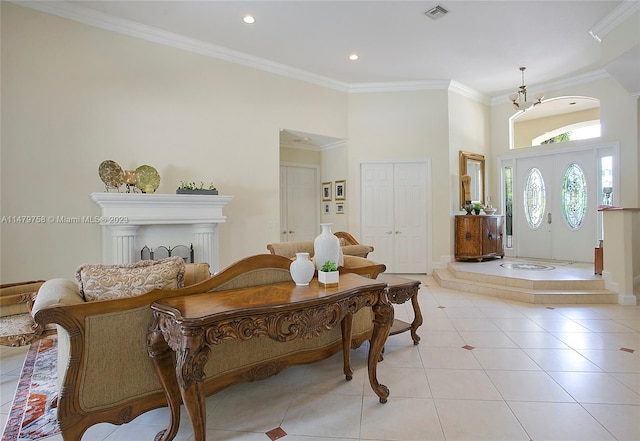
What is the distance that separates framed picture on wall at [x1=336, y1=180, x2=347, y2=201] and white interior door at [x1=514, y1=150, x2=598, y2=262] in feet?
12.5

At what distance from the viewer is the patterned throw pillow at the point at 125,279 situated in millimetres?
1752

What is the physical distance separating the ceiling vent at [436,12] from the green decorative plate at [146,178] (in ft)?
13.3

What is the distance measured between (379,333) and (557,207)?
20.8 ft

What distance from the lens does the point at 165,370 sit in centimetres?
→ 178

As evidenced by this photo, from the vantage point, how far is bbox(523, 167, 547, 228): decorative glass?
6883mm

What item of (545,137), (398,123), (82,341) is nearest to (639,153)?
(545,137)

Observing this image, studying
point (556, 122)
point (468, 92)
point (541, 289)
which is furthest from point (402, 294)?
point (556, 122)

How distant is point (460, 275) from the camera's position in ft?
18.2

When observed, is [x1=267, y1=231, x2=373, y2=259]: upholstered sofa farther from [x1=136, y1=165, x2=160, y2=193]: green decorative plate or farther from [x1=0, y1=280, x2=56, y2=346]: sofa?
[x1=0, y1=280, x2=56, y2=346]: sofa

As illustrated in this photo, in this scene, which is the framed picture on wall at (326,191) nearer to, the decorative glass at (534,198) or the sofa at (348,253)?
the sofa at (348,253)

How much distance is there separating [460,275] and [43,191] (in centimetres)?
596

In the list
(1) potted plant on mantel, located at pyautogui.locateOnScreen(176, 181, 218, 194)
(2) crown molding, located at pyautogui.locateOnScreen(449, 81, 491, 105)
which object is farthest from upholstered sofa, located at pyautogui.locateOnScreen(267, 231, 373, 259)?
(2) crown molding, located at pyautogui.locateOnScreen(449, 81, 491, 105)

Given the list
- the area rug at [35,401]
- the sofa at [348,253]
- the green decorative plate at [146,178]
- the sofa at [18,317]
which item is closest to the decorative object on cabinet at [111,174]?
the green decorative plate at [146,178]

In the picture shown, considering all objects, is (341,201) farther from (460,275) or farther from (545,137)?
(545,137)
